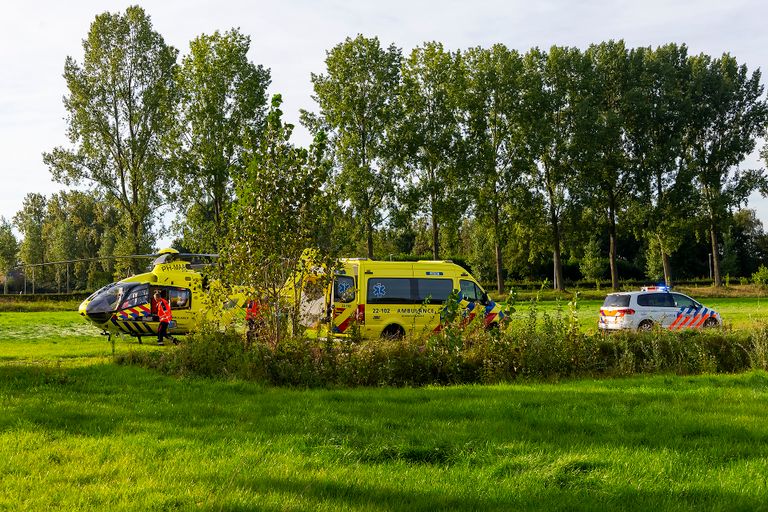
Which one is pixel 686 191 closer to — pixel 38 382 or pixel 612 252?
pixel 612 252

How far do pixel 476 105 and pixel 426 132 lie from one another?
4614mm

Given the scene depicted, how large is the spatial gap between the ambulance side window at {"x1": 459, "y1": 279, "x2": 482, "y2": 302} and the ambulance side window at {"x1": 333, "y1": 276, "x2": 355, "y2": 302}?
9.90ft

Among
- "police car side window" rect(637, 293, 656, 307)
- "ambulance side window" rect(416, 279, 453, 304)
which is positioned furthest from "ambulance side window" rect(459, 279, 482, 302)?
"police car side window" rect(637, 293, 656, 307)

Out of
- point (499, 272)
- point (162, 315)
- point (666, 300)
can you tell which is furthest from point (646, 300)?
point (499, 272)

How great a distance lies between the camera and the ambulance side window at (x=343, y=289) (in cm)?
1781

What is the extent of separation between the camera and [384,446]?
21.5 feet

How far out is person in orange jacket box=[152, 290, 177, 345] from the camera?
20016mm

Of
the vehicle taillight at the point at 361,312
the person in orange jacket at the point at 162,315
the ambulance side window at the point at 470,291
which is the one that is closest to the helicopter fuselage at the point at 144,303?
the person in orange jacket at the point at 162,315

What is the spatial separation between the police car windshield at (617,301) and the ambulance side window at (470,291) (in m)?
5.49

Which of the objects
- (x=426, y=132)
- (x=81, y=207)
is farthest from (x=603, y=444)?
(x=81, y=207)

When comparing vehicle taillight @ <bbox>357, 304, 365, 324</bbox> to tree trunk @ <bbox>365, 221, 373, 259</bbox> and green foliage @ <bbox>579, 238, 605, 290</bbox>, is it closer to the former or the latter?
tree trunk @ <bbox>365, 221, 373, 259</bbox>

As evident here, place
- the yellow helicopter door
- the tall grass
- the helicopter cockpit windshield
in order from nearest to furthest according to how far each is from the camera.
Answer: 1. the tall grass
2. the helicopter cockpit windshield
3. the yellow helicopter door

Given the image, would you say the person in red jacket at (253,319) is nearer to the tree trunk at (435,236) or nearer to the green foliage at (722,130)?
the tree trunk at (435,236)

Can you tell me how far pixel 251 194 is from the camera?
12367 millimetres
